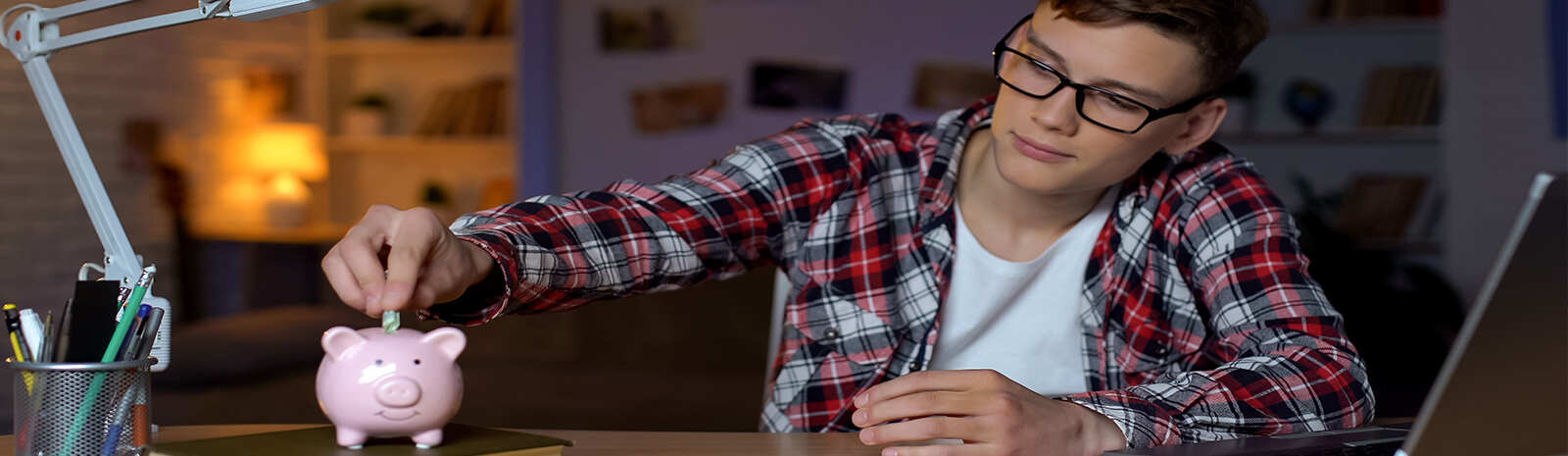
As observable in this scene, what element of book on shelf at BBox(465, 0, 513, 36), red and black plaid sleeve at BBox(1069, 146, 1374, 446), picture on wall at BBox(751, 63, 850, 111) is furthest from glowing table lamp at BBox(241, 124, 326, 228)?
red and black plaid sleeve at BBox(1069, 146, 1374, 446)

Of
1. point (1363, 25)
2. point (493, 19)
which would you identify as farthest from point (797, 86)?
point (1363, 25)

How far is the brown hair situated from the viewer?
1.26 meters

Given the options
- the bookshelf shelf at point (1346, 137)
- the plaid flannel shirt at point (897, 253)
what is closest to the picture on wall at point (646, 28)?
the bookshelf shelf at point (1346, 137)

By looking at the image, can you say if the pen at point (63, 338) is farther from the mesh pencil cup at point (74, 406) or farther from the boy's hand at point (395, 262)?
the boy's hand at point (395, 262)

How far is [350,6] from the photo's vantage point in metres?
5.12

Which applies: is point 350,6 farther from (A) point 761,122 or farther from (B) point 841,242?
(B) point 841,242

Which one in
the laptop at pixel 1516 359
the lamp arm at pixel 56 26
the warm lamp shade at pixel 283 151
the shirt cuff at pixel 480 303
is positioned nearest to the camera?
the laptop at pixel 1516 359

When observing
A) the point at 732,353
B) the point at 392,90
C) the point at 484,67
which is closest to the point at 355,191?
the point at 392,90

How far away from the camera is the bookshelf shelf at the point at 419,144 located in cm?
495

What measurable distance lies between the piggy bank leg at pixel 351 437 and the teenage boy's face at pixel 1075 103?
724 millimetres

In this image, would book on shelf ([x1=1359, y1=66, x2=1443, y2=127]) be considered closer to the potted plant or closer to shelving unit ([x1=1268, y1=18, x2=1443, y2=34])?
shelving unit ([x1=1268, y1=18, x2=1443, y2=34])

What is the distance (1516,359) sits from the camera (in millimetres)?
769

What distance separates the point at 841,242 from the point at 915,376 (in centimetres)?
52

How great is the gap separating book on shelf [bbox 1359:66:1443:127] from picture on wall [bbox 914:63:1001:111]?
1.21m
